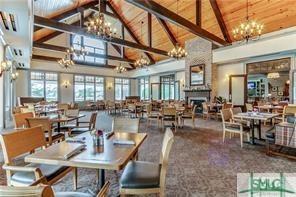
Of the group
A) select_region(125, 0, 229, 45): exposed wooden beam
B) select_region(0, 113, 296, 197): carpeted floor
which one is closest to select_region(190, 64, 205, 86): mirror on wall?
select_region(125, 0, 229, 45): exposed wooden beam

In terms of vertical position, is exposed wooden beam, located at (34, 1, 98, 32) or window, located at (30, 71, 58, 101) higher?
exposed wooden beam, located at (34, 1, 98, 32)

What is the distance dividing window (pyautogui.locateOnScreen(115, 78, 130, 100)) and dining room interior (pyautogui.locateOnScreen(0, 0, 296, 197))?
10 centimetres

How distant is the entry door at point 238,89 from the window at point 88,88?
11083mm

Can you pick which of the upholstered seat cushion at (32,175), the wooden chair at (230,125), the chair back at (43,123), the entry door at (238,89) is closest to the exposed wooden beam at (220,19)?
the entry door at (238,89)

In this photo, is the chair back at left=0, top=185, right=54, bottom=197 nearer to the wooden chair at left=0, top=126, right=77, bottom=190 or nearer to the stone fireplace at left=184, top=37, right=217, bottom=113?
the wooden chair at left=0, top=126, right=77, bottom=190

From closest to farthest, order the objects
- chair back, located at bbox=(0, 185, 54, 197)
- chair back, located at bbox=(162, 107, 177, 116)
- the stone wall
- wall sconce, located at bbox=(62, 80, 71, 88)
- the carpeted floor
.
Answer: chair back, located at bbox=(0, 185, 54, 197), the carpeted floor, chair back, located at bbox=(162, 107, 177, 116), the stone wall, wall sconce, located at bbox=(62, 80, 71, 88)

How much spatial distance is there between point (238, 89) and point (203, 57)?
2639 millimetres

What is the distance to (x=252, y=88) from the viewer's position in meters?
14.1

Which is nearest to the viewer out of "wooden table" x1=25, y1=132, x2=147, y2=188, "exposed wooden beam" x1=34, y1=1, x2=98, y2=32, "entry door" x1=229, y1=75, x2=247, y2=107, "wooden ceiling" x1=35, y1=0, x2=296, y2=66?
"wooden table" x1=25, y1=132, x2=147, y2=188

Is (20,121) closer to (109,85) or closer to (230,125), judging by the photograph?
(230,125)

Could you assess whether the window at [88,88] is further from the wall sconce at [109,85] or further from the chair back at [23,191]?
the chair back at [23,191]

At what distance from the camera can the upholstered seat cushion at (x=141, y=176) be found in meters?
1.91

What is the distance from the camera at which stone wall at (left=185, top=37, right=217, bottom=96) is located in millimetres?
11375

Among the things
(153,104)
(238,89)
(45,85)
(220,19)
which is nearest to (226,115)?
(220,19)
